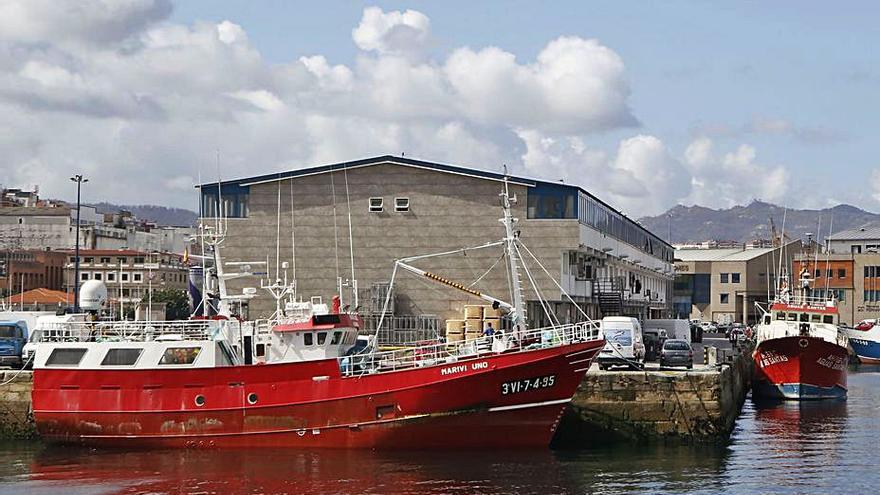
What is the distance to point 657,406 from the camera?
39469mm

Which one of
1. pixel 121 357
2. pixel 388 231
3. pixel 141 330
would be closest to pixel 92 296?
pixel 141 330

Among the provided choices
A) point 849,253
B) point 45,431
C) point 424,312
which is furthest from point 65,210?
point 45,431

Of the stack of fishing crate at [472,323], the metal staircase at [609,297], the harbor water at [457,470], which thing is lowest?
the harbor water at [457,470]

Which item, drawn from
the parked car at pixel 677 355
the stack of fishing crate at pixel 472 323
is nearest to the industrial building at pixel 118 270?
the stack of fishing crate at pixel 472 323

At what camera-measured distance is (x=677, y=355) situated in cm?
4984

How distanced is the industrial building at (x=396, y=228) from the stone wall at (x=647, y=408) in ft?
59.8

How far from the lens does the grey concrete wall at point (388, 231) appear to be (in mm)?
59094

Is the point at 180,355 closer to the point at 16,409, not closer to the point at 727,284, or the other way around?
the point at 16,409

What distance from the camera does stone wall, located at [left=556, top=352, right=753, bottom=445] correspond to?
3947 cm

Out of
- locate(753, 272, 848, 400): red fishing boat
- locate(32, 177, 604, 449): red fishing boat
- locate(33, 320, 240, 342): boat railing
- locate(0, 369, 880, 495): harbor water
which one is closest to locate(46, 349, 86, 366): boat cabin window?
locate(32, 177, 604, 449): red fishing boat

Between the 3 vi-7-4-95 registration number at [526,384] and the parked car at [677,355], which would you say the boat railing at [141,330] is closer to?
the 3 vi-7-4-95 registration number at [526,384]

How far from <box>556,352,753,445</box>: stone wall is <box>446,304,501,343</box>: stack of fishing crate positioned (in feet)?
45.4

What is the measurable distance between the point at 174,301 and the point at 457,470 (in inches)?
3652

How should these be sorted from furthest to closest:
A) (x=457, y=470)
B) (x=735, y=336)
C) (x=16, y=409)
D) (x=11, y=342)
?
(x=735, y=336) < (x=11, y=342) < (x=16, y=409) < (x=457, y=470)
